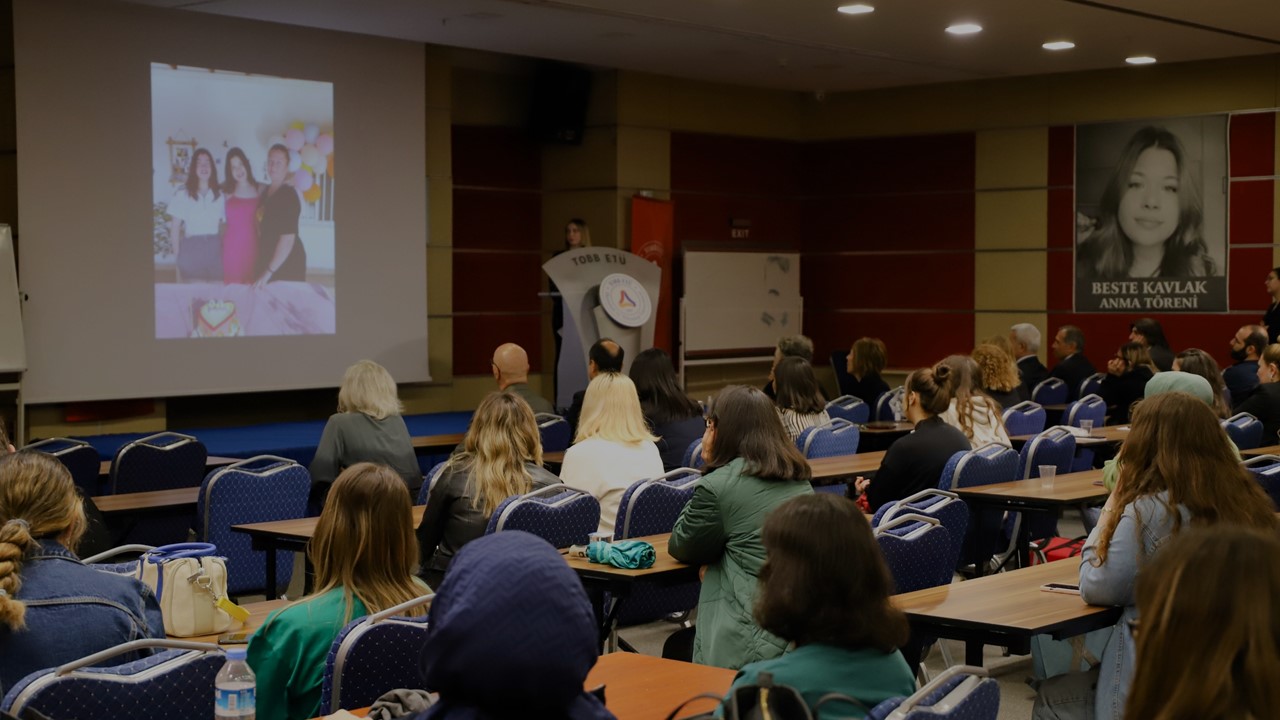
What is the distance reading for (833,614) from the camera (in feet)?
8.65

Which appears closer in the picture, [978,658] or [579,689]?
[579,689]

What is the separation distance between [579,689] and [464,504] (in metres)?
3.39

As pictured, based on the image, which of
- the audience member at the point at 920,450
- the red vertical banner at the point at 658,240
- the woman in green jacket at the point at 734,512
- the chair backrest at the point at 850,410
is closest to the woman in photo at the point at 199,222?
the red vertical banner at the point at 658,240

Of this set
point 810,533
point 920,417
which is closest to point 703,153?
point 920,417

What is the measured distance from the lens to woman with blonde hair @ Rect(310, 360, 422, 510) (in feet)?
22.8

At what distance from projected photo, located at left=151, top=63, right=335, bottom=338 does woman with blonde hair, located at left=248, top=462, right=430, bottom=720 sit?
26.5 ft

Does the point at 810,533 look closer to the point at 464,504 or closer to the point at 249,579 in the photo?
the point at 464,504

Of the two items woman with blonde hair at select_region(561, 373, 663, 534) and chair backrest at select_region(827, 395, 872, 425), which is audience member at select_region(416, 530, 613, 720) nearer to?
woman with blonde hair at select_region(561, 373, 663, 534)

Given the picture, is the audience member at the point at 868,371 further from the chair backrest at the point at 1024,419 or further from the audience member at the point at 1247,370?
the audience member at the point at 1247,370

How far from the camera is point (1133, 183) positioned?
13859 mm

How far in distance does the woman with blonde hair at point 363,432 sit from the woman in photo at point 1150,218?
8.98 meters

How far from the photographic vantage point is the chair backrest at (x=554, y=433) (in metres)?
8.77

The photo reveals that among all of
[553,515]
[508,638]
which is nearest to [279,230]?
[553,515]

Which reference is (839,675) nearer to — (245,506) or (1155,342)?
(245,506)
